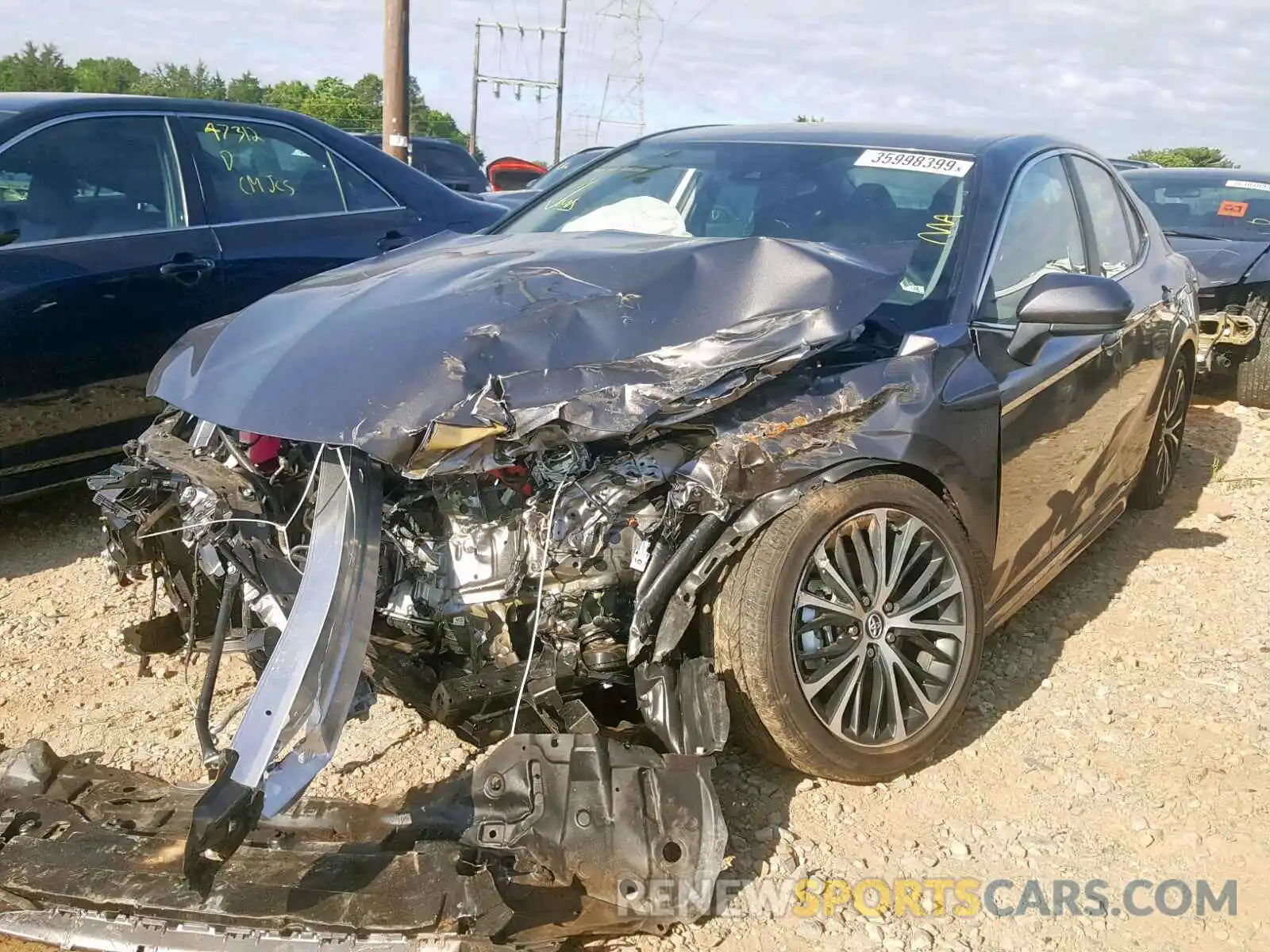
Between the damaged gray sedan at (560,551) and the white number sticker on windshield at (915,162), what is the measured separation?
11cm

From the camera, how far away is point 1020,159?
3.33 metres

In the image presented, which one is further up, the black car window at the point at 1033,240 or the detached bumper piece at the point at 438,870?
the black car window at the point at 1033,240

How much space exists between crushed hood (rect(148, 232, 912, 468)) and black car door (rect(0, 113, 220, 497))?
55.8 inches

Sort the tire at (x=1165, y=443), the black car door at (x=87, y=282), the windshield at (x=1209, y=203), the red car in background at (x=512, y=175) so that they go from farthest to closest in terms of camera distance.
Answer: the red car in background at (x=512, y=175)
the windshield at (x=1209, y=203)
the tire at (x=1165, y=443)
the black car door at (x=87, y=282)

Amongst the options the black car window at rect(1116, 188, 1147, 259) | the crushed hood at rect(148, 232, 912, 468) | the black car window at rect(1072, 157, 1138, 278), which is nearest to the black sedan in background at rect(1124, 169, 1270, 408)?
the black car window at rect(1116, 188, 1147, 259)

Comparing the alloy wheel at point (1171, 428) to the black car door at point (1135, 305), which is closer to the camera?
the black car door at point (1135, 305)

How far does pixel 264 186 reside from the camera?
479cm

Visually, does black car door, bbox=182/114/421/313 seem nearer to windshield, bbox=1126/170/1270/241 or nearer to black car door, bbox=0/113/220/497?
black car door, bbox=0/113/220/497

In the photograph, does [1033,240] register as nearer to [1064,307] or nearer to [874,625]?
[1064,307]

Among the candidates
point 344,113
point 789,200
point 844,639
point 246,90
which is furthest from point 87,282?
point 246,90

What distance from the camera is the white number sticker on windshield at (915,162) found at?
126 inches

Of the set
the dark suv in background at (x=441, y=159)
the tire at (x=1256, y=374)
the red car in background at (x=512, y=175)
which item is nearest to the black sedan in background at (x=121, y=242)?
the tire at (x=1256, y=374)

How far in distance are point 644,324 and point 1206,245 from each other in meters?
6.13

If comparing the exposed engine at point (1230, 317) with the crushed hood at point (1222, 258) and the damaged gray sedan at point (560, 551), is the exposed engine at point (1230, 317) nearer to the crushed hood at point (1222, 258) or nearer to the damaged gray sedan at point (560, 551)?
the crushed hood at point (1222, 258)
